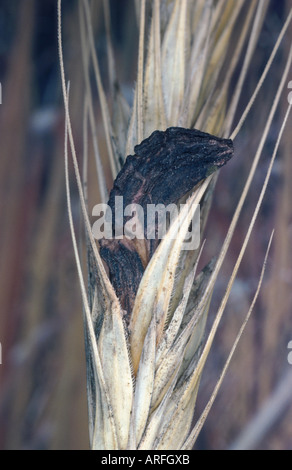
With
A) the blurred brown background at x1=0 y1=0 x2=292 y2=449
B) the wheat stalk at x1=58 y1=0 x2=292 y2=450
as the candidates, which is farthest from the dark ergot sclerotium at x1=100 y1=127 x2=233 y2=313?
the blurred brown background at x1=0 y1=0 x2=292 y2=449

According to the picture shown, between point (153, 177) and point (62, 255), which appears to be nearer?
point (153, 177)

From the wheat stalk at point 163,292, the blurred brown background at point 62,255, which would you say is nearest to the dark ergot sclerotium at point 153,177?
the wheat stalk at point 163,292

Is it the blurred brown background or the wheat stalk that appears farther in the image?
the blurred brown background

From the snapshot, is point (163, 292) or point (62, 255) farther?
point (62, 255)

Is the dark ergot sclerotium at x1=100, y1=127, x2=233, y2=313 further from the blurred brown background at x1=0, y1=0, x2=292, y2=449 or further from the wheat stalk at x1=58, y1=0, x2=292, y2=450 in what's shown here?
the blurred brown background at x1=0, y1=0, x2=292, y2=449
